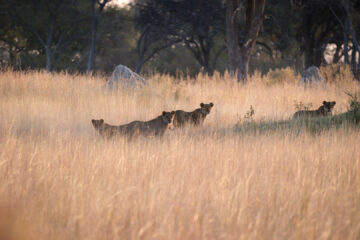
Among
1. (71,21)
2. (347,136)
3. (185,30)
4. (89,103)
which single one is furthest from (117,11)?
(347,136)

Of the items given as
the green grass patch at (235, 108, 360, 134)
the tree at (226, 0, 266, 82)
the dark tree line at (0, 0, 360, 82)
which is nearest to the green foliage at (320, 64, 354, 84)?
the tree at (226, 0, 266, 82)

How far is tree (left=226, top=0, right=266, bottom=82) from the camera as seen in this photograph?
58.0 ft

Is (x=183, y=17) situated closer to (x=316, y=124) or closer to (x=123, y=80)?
(x=123, y=80)

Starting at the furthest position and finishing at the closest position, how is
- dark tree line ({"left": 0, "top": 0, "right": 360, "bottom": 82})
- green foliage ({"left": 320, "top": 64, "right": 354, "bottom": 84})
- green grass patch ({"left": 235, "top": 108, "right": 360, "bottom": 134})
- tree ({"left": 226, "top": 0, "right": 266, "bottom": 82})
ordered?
dark tree line ({"left": 0, "top": 0, "right": 360, "bottom": 82}), tree ({"left": 226, "top": 0, "right": 266, "bottom": 82}), green foliage ({"left": 320, "top": 64, "right": 354, "bottom": 84}), green grass patch ({"left": 235, "top": 108, "right": 360, "bottom": 134})

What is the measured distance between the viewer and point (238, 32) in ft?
58.9

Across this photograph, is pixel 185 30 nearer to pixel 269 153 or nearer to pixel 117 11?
pixel 117 11

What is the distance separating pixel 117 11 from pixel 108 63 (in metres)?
5.74

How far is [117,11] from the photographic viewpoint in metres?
35.7

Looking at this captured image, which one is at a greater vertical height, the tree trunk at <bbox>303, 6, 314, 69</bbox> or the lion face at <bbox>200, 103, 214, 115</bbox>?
the tree trunk at <bbox>303, 6, 314, 69</bbox>

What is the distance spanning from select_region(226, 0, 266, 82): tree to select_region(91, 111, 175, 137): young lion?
10539 mm

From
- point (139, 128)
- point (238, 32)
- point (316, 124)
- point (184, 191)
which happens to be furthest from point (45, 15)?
point (184, 191)

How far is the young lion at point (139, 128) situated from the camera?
704 cm

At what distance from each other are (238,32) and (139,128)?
38.6ft

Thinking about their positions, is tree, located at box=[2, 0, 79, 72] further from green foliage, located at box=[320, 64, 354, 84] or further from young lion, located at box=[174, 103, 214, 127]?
young lion, located at box=[174, 103, 214, 127]
